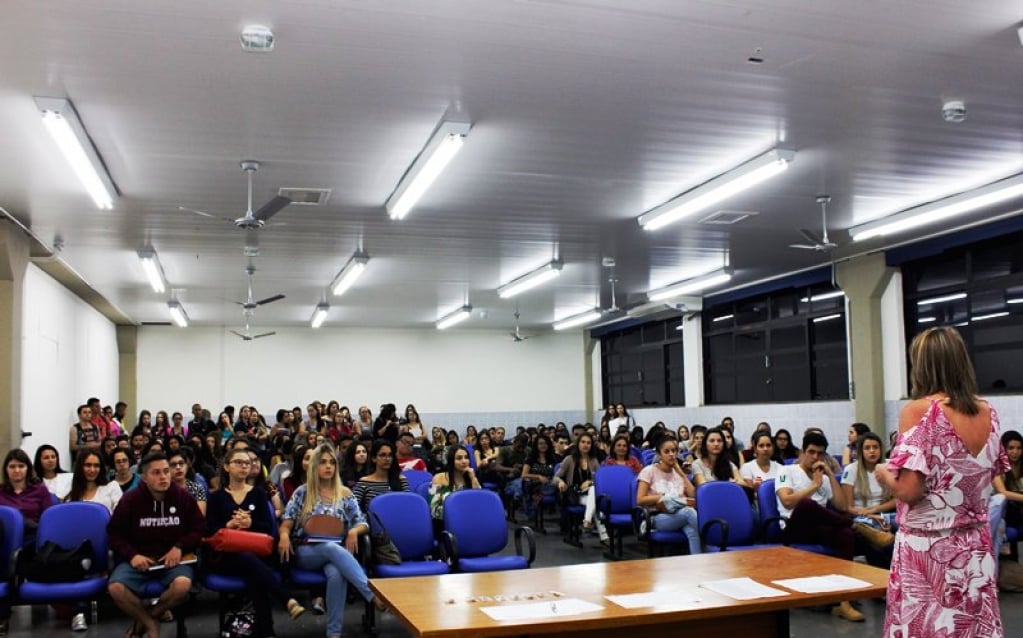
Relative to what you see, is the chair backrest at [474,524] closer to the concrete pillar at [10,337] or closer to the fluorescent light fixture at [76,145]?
the fluorescent light fixture at [76,145]

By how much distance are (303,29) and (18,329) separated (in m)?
6.51

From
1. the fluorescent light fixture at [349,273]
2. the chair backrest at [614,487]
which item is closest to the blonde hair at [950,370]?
the chair backrest at [614,487]

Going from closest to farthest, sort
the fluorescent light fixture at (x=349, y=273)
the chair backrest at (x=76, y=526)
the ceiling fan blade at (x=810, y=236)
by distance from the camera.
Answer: the chair backrest at (x=76, y=526)
the ceiling fan blade at (x=810, y=236)
the fluorescent light fixture at (x=349, y=273)

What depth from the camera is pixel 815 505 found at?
6.42 meters

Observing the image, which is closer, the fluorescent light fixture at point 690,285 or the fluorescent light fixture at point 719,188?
the fluorescent light fixture at point 719,188

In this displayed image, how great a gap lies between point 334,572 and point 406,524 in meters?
0.65

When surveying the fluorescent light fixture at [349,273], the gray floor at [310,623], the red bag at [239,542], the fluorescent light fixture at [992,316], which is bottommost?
the gray floor at [310,623]

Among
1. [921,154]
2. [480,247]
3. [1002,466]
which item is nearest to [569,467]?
[480,247]

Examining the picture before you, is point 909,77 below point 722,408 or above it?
above

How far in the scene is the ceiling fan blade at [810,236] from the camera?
9940 millimetres

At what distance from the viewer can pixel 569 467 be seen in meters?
9.79

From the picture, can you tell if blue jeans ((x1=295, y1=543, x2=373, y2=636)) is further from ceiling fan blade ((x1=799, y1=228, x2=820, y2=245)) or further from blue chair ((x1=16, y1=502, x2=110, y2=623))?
ceiling fan blade ((x1=799, y1=228, x2=820, y2=245))

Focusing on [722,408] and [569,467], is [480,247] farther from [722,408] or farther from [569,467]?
[722,408]

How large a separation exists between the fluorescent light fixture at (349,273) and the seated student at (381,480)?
448cm
